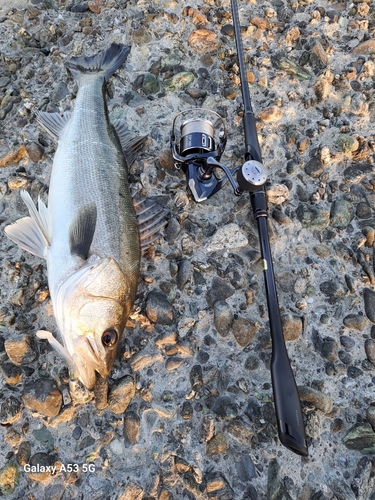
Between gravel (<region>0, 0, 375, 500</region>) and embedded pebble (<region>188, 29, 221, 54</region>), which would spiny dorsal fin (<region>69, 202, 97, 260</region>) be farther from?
embedded pebble (<region>188, 29, 221, 54</region>)

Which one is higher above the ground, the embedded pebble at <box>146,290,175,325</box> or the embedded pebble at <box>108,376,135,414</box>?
the embedded pebble at <box>146,290,175,325</box>

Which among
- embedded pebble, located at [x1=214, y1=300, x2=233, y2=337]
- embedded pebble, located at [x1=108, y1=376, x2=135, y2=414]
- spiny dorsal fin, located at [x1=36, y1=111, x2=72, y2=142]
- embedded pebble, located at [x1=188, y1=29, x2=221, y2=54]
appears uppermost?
embedded pebble, located at [x1=188, y1=29, x2=221, y2=54]

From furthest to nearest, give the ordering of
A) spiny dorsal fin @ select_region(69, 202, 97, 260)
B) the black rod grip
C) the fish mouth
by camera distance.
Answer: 1. spiny dorsal fin @ select_region(69, 202, 97, 260)
2. the fish mouth
3. the black rod grip

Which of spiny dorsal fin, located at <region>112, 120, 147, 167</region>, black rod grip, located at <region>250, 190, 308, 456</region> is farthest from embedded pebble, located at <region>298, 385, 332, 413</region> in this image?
spiny dorsal fin, located at <region>112, 120, 147, 167</region>

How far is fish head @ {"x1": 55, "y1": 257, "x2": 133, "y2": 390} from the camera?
95.1 inches

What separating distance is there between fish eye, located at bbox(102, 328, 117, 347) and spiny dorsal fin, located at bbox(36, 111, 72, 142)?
1.79 m

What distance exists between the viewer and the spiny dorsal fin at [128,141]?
3.27m

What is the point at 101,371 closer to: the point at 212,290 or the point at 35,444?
the point at 35,444

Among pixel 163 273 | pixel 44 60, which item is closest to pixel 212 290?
pixel 163 273

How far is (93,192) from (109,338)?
1083mm

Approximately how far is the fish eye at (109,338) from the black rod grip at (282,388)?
40.8 inches

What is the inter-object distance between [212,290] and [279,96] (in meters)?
2.09

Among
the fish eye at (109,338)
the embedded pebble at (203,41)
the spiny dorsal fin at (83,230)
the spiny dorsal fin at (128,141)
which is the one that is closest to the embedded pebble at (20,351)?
the fish eye at (109,338)

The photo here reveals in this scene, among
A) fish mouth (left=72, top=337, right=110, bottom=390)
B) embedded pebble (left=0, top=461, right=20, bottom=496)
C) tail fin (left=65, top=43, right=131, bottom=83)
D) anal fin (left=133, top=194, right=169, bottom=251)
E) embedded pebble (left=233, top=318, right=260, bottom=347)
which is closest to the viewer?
embedded pebble (left=0, top=461, right=20, bottom=496)
